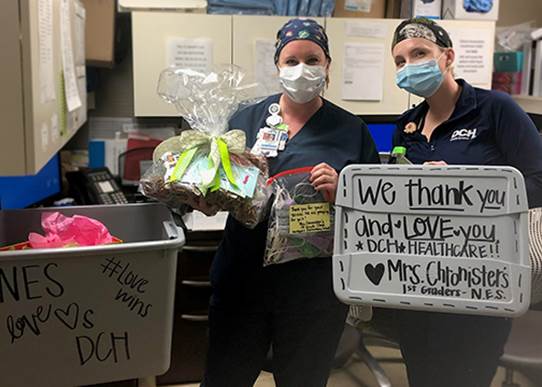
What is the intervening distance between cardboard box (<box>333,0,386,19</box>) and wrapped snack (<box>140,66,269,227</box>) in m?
1.34

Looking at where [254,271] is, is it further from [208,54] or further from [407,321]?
[208,54]

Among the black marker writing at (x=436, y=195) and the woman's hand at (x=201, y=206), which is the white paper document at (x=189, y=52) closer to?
the woman's hand at (x=201, y=206)

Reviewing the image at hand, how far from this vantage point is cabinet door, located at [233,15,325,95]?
2.35 meters


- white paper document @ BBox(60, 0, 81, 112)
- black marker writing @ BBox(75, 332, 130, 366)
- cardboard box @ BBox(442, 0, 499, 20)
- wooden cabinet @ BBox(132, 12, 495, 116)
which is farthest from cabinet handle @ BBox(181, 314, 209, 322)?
cardboard box @ BBox(442, 0, 499, 20)

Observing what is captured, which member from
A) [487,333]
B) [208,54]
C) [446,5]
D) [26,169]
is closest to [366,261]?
[487,333]

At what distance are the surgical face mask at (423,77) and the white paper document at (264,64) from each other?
1.07m

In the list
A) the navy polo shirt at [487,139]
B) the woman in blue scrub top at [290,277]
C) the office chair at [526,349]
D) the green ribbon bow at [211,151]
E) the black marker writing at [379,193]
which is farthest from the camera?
the office chair at [526,349]

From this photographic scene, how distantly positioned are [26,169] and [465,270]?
2.59 ft

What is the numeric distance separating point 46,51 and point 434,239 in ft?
2.82

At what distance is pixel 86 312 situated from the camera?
94cm

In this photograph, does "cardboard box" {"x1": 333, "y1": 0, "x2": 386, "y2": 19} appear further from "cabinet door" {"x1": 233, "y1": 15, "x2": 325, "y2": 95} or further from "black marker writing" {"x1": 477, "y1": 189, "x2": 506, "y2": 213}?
"black marker writing" {"x1": 477, "y1": 189, "x2": 506, "y2": 213}

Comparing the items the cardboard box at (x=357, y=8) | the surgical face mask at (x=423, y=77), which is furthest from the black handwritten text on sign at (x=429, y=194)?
the cardboard box at (x=357, y=8)

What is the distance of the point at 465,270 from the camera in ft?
3.16

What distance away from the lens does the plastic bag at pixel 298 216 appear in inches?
48.6
